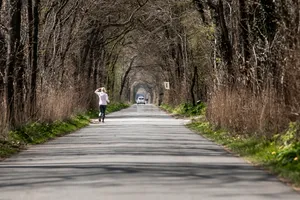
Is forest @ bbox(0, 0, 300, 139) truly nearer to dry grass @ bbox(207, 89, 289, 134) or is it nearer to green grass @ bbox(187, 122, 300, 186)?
dry grass @ bbox(207, 89, 289, 134)

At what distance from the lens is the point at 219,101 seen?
27.4 meters

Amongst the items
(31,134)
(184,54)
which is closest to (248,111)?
(31,134)

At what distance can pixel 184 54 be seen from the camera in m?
59.7

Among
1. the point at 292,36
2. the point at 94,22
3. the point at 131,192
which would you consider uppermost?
the point at 94,22

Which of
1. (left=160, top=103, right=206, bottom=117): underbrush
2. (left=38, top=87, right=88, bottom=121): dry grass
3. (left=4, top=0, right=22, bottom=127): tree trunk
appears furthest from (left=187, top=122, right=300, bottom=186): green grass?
(left=160, top=103, right=206, bottom=117): underbrush

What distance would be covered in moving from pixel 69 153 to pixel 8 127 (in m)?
5.00

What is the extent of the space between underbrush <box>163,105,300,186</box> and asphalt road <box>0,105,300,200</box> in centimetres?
35

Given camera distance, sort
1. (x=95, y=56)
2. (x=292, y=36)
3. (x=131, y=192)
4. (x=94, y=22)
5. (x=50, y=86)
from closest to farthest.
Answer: (x=131, y=192), (x=292, y=36), (x=50, y=86), (x=94, y=22), (x=95, y=56)

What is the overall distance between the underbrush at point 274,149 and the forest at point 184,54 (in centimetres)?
35

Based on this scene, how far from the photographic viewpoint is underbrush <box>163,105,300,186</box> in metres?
13.3

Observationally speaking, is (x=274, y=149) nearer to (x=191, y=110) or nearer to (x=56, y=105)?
(x=56, y=105)

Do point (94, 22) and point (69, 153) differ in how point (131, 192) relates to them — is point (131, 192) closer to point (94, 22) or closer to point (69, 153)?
point (69, 153)

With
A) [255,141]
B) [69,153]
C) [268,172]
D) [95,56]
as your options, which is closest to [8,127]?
[69,153]

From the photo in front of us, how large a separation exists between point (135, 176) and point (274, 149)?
475cm
